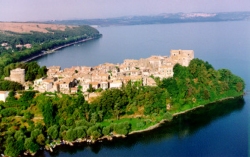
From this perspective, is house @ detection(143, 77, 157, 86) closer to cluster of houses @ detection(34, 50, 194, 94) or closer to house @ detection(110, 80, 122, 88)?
cluster of houses @ detection(34, 50, 194, 94)

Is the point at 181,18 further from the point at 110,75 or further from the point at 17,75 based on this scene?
the point at 17,75

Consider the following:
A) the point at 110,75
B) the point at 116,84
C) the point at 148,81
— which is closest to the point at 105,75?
the point at 110,75

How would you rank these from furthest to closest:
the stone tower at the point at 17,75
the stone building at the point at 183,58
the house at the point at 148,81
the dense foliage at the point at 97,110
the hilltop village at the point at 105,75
A: the stone building at the point at 183,58
the stone tower at the point at 17,75
the house at the point at 148,81
the hilltop village at the point at 105,75
the dense foliage at the point at 97,110

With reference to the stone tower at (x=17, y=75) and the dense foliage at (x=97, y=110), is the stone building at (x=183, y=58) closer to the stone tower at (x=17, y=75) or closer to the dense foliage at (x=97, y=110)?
the dense foliage at (x=97, y=110)

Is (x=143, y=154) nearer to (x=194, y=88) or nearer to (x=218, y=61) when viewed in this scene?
(x=194, y=88)

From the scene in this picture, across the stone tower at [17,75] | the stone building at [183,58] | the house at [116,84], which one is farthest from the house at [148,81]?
the stone tower at [17,75]

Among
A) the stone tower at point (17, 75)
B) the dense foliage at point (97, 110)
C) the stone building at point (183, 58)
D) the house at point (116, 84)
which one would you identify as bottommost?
the dense foliage at point (97, 110)

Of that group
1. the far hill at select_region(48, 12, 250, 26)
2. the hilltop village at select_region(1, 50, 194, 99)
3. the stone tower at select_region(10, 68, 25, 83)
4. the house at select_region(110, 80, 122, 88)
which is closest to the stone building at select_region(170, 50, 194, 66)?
the hilltop village at select_region(1, 50, 194, 99)
